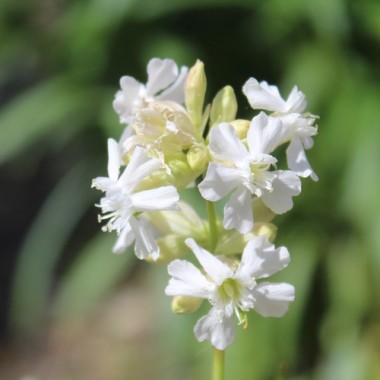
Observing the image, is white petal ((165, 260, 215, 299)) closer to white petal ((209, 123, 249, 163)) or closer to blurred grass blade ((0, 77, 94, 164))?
white petal ((209, 123, 249, 163))

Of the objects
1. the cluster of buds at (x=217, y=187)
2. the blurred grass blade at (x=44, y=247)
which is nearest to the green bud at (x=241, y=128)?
the cluster of buds at (x=217, y=187)

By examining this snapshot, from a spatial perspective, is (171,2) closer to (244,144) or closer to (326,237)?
(326,237)

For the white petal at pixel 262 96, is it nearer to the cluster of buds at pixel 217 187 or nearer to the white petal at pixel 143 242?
the cluster of buds at pixel 217 187

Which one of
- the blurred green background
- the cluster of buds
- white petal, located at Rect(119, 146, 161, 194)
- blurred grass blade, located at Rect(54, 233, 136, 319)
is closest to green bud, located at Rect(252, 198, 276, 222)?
the cluster of buds

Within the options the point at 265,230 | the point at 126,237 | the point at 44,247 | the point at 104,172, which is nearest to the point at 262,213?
the point at 265,230

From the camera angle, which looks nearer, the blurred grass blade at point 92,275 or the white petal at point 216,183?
the white petal at point 216,183

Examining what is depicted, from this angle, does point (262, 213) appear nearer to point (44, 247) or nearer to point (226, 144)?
point (226, 144)

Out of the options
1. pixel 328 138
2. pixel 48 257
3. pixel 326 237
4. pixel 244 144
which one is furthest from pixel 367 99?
pixel 244 144
